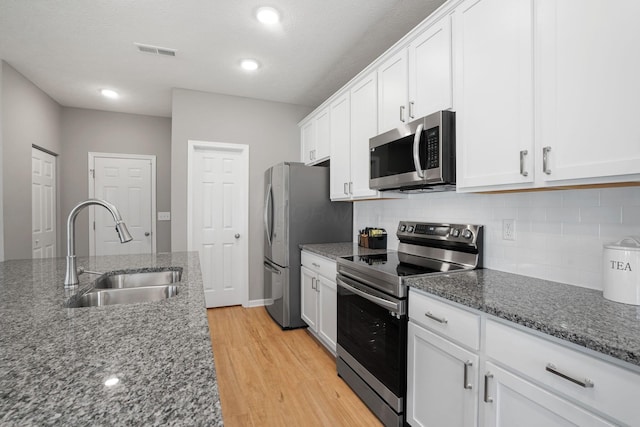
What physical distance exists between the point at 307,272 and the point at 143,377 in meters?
2.48

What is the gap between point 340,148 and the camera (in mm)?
3055

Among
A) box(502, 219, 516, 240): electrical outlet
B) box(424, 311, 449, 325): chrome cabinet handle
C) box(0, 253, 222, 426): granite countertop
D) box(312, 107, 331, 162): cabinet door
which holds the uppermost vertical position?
box(312, 107, 331, 162): cabinet door

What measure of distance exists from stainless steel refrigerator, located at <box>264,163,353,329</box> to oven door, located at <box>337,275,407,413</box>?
1.00 m

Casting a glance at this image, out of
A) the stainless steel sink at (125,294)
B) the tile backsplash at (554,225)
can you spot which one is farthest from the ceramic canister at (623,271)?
the stainless steel sink at (125,294)

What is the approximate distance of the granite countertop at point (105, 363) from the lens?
529 millimetres

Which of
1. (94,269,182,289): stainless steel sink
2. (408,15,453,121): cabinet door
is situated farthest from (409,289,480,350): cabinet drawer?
(94,269,182,289): stainless steel sink

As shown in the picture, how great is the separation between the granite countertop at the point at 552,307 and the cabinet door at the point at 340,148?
1.50 metres

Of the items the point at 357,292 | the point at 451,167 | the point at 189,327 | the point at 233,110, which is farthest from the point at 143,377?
the point at 233,110

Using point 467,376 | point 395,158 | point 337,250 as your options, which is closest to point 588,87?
point 395,158

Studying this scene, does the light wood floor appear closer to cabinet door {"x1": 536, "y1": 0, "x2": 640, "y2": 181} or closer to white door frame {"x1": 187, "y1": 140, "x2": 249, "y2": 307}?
white door frame {"x1": 187, "y1": 140, "x2": 249, "y2": 307}

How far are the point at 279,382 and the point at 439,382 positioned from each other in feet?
4.13

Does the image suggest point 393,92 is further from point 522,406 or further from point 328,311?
point 522,406

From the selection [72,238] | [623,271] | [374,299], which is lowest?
[374,299]

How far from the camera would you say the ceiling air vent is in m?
2.76
